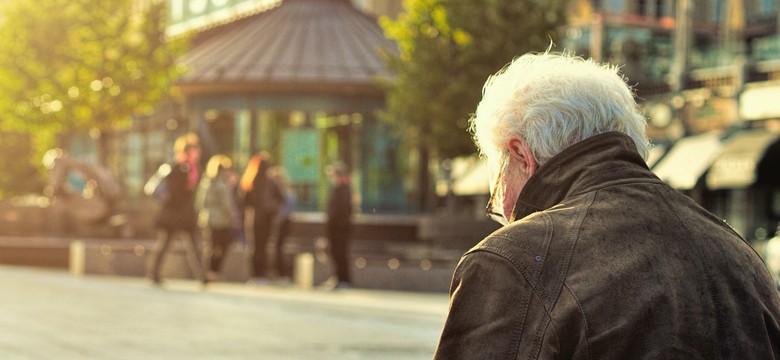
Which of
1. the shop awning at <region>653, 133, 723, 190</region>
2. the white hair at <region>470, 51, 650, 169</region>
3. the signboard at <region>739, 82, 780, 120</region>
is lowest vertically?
the shop awning at <region>653, 133, 723, 190</region>

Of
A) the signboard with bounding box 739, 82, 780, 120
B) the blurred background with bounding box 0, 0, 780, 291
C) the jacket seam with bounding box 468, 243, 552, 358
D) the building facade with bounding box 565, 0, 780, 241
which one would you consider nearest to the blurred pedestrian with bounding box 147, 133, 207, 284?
the blurred background with bounding box 0, 0, 780, 291

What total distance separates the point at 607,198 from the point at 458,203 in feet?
162

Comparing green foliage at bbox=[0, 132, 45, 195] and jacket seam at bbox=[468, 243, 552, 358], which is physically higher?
jacket seam at bbox=[468, 243, 552, 358]

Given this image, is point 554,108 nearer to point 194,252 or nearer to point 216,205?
point 194,252

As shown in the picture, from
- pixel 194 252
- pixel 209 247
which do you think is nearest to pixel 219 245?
pixel 209 247

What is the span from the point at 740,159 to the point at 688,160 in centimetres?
266

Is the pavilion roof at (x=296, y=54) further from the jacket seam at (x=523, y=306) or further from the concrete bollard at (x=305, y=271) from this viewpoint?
the jacket seam at (x=523, y=306)

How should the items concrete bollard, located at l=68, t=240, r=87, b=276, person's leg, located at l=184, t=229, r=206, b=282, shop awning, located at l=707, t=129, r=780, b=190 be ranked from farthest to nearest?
shop awning, located at l=707, t=129, r=780, b=190 → concrete bollard, located at l=68, t=240, r=87, b=276 → person's leg, located at l=184, t=229, r=206, b=282

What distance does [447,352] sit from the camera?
9.34ft

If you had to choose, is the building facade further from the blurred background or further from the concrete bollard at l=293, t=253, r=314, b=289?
the concrete bollard at l=293, t=253, r=314, b=289

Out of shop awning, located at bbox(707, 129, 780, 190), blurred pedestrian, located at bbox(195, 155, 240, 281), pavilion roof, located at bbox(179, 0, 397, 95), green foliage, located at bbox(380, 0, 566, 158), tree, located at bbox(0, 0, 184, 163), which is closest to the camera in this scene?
blurred pedestrian, located at bbox(195, 155, 240, 281)

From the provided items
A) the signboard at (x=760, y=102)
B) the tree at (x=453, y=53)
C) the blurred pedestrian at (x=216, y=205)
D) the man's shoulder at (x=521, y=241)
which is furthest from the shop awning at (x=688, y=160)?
the man's shoulder at (x=521, y=241)

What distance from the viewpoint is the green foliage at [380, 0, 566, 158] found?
2688 cm

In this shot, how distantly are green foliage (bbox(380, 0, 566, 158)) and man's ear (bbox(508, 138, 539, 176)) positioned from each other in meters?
23.5
